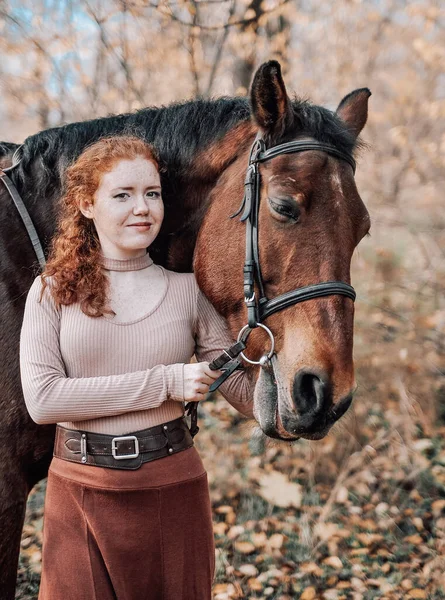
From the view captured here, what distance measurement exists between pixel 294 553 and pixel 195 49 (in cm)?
446

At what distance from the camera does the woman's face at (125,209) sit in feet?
6.43

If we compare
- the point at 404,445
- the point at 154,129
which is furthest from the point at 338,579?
the point at 154,129

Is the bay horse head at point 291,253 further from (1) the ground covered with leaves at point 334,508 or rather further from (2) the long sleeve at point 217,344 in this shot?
(1) the ground covered with leaves at point 334,508

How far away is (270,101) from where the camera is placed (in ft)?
6.83

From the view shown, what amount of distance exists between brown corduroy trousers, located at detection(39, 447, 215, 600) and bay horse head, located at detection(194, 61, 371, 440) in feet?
1.42

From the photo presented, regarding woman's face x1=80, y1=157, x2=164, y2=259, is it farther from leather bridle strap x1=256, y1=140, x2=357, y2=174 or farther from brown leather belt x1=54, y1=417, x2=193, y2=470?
brown leather belt x1=54, y1=417, x2=193, y2=470

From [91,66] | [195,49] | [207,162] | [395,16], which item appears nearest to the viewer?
[207,162]

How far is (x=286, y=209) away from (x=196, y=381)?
0.69m

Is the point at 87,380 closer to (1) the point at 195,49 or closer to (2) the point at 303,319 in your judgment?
(2) the point at 303,319

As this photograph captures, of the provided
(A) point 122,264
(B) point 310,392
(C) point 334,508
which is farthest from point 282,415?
(C) point 334,508

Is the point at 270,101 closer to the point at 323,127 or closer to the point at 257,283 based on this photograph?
the point at 323,127

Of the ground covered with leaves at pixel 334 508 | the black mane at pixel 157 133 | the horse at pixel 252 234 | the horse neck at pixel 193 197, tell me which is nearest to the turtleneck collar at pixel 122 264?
the horse at pixel 252 234

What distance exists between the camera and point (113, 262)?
6.63 feet

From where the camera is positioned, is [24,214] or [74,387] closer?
[74,387]
